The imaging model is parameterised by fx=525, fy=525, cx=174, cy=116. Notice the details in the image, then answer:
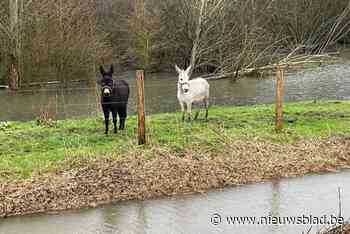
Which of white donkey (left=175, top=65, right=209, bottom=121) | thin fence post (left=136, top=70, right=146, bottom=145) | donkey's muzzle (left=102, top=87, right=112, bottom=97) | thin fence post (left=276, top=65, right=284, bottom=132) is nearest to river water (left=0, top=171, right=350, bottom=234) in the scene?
thin fence post (left=136, top=70, right=146, bottom=145)

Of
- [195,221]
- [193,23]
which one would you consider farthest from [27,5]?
[195,221]

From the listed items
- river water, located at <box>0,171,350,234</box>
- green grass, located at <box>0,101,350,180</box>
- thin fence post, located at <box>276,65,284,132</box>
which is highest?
thin fence post, located at <box>276,65,284,132</box>

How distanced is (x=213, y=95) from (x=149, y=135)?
1381cm

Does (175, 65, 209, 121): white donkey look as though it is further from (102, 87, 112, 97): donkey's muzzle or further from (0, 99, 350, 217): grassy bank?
(102, 87, 112, 97): donkey's muzzle

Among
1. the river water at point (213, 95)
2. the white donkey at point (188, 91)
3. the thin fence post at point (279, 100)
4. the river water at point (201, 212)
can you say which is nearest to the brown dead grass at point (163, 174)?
the river water at point (201, 212)

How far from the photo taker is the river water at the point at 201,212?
6.97 meters

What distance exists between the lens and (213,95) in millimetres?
24438

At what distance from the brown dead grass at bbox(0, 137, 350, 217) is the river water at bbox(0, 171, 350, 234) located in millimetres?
281

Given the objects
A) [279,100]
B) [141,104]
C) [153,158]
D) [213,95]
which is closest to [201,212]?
[153,158]

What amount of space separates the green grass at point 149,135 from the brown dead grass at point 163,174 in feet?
1.23

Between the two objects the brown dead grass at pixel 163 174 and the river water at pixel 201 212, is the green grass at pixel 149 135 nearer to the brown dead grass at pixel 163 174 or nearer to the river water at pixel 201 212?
the brown dead grass at pixel 163 174

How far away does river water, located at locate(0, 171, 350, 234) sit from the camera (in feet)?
22.9

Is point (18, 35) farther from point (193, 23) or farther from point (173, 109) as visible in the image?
point (173, 109)

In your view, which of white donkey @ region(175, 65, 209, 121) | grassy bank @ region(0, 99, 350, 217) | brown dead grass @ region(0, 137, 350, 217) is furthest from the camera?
white donkey @ region(175, 65, 209, 121)
